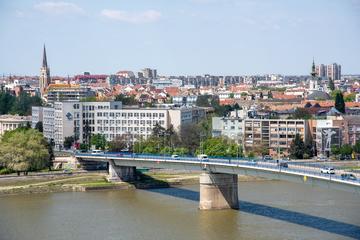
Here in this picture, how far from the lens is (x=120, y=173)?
21.0 meters

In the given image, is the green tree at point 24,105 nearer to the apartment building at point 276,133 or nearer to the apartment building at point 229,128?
the apartment building at point 229,128

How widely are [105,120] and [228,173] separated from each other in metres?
14.1

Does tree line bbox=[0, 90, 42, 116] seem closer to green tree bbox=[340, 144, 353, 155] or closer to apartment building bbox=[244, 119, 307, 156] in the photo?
apartment building bbox=[244, 119, 307, 156]

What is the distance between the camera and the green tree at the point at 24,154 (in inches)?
848

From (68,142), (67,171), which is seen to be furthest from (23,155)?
(68,142)

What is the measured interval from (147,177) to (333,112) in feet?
34.3

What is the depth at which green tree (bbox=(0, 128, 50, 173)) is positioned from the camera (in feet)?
70.6

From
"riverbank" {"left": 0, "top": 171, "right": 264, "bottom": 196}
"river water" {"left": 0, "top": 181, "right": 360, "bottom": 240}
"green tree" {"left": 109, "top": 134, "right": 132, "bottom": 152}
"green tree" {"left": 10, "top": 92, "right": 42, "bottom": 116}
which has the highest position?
"green tree" {"left": 10, "top": 92, "right": 42, "bottom": 116}

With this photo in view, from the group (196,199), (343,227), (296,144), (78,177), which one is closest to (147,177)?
(78,177)

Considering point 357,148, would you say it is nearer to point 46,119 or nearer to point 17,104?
point 46,119

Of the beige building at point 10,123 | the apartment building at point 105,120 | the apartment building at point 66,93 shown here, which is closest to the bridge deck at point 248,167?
the apartment building at point 105,120

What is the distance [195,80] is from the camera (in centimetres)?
8281

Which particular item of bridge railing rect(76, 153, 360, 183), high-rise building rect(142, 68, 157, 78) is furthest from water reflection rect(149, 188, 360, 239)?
high-rise building rect(142, 68, 157, 78)

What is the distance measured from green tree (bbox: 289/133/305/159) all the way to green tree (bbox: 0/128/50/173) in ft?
24.3
